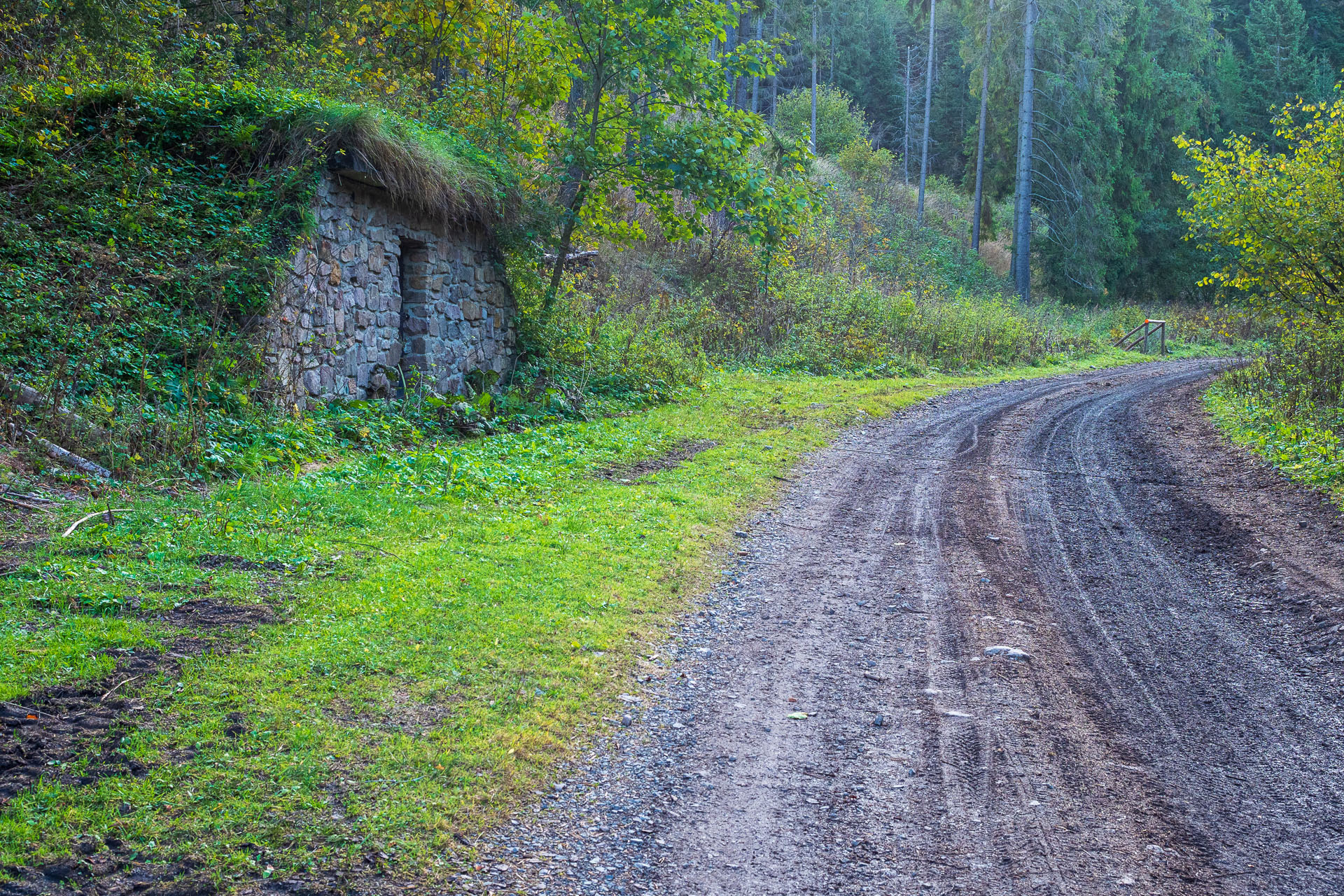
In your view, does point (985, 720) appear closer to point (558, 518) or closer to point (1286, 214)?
point (558, 518)

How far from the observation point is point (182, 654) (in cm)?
439

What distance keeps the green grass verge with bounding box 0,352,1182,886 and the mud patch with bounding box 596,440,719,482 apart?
28.4 inches

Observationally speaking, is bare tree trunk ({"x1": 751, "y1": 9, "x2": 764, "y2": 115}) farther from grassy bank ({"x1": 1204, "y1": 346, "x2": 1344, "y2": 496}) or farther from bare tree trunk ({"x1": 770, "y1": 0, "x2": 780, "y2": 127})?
grassy bank ({"x1": 1204, "y1": 346, "x2": 1344, "y2": 496})

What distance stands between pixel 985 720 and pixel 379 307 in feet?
29.5

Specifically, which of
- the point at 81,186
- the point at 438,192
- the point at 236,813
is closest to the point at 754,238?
the point at 438,192

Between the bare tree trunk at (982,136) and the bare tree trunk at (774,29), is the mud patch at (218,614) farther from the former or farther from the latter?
the bare tree trunk at (982,136)

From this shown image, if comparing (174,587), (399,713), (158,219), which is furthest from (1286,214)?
(174,587)

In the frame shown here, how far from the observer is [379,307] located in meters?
11.1

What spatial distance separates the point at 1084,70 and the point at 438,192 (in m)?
33.1

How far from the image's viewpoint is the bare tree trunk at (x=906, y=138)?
49406 mm

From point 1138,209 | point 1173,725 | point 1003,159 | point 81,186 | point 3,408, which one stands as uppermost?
point 1003,159

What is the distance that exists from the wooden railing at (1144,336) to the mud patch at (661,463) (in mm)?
25086

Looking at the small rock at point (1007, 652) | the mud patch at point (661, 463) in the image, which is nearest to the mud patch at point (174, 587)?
the small rock at point (1007, 652)

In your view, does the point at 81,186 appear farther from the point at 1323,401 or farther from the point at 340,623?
the point at 1323,401
